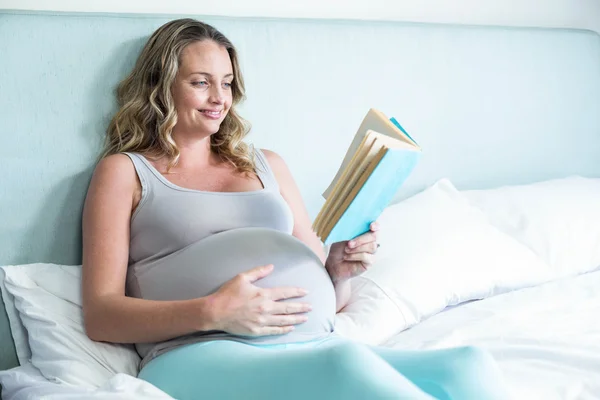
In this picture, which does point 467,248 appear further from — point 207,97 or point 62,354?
point 62,354

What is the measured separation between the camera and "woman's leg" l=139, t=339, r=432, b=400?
110 centimetres

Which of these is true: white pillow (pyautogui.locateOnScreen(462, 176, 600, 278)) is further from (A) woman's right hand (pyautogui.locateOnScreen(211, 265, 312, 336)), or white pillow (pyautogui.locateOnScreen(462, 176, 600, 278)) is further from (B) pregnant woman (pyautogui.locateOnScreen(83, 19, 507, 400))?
(A) woman's right hand (pyautogui.locateOnScreen(211, 265, 312, 336))

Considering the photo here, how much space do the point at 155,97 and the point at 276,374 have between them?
726 mm

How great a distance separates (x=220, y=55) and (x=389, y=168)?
0.54 metres

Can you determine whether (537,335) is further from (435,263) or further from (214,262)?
(214,262)

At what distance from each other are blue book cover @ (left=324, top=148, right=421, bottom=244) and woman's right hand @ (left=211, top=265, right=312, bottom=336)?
0.14 meters

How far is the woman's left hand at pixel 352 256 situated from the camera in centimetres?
155

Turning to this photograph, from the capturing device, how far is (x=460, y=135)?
235cm

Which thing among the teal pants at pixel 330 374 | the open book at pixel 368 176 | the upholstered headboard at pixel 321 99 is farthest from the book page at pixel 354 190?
the upholstered headboard at pixel 321 99

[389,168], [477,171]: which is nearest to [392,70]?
[477,171]

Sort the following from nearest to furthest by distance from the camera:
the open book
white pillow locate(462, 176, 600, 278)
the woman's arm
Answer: the open book < the woman's arm < white pillow locate(462, 176, 600, 278)

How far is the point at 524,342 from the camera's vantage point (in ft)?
5.11

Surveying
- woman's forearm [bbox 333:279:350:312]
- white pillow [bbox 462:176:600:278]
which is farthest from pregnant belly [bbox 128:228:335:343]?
white pillow [bbox 462:176:600:278]

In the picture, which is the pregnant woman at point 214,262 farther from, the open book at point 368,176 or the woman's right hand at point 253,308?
the open book at point 368,176
